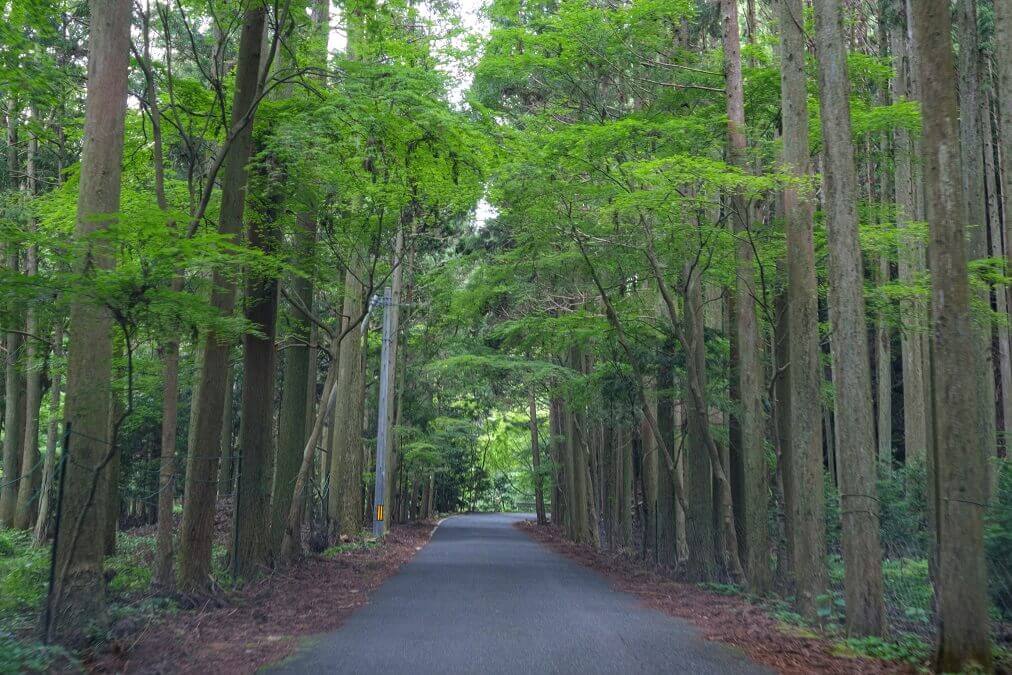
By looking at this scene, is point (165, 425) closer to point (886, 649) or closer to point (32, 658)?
point (32, 658)

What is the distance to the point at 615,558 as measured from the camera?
20.6 metres

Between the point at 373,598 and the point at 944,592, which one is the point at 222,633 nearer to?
the point at 373,598

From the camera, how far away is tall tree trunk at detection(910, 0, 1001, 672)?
678 cm

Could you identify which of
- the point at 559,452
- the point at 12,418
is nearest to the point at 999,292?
the point at 559,452

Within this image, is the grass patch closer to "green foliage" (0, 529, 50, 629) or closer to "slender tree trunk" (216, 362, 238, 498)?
"slender tree trunk" (216, 362, 238, 498)

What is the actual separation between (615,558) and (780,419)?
7.26 m

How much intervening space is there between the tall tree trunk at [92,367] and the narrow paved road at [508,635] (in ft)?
6.95

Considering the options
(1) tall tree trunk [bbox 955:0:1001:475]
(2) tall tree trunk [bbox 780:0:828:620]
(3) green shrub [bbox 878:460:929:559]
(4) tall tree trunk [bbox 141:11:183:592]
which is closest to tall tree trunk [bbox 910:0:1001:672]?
(2) tall tree trunk [bbox 780:0:828:620]

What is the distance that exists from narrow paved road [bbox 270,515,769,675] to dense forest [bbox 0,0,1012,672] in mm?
2003

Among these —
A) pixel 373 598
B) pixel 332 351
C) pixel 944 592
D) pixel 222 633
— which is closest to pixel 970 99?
pixel 944 592

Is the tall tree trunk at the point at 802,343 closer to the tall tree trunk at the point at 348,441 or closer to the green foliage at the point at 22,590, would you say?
the green foliage at the point at 22,590

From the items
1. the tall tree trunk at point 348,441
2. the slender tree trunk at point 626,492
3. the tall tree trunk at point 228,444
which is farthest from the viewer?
the slender tree trunk at point 626,492

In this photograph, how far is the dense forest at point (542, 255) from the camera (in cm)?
752

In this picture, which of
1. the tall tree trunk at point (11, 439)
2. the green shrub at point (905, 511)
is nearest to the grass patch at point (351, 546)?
the tall tree trunk at point (11, 439)
